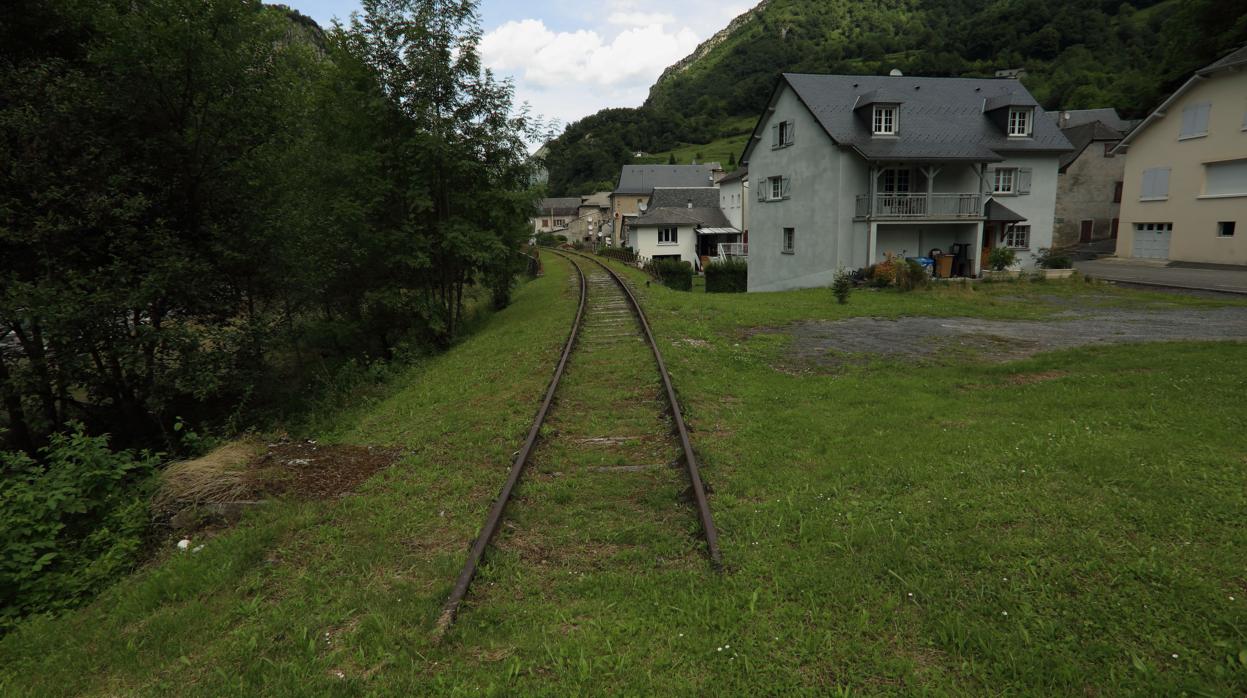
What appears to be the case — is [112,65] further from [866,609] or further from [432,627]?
[866,609]

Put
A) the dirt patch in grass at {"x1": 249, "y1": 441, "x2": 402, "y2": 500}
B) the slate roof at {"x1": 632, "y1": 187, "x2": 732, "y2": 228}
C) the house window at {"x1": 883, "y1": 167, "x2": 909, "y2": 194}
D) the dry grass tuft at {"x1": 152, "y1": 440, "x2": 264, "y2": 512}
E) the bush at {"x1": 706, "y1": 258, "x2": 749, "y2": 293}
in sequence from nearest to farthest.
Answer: the dry grass tuft at {"x1": 152, "y1": 440, "x2": 264, "y2": 512}, the dirt patch in grass at {"x1": 249, "y1": 441, "x2": 402, "y2": 500}, the house window at {"x1": 883, "y1": 167, "x2": 909, "y2": 194}, the bush at {"x1": 706, "y1": 258, "x2": 749, "y2": 293}, the slate roof at {"x1": 632, "y1": 187, "x2": 732, "y2": 228}

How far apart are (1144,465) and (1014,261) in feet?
83.5

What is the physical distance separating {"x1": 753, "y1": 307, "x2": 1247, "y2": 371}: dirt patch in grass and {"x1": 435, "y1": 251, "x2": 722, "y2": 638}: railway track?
298cm

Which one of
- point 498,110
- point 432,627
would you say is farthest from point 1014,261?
point 432,627

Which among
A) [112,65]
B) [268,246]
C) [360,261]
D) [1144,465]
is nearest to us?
[1144,465]

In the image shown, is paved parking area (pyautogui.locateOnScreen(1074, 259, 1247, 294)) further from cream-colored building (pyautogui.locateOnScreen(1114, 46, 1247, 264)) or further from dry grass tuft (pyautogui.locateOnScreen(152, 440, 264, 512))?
dry grass tuft (pyautogui.locateOnScreen(152, 440, 264, 512))

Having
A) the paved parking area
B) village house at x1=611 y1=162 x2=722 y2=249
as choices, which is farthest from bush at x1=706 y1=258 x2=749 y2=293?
village house at x1=611 y1=162 x2=722 y2=249

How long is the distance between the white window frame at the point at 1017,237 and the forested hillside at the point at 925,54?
2548 centimetres

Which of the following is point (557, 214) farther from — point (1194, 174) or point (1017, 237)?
point (1194, 174)

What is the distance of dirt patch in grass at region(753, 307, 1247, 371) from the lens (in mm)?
11609

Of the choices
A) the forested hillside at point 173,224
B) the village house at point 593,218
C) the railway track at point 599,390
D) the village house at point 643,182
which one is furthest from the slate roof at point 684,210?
the forested hillside at point 173,224

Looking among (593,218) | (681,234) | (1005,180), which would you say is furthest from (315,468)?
(593,218)

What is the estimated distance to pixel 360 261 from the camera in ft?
51.0

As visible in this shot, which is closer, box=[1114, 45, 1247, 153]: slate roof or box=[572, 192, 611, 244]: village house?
box=[1114, 45, 1247, 153]: slate roof
